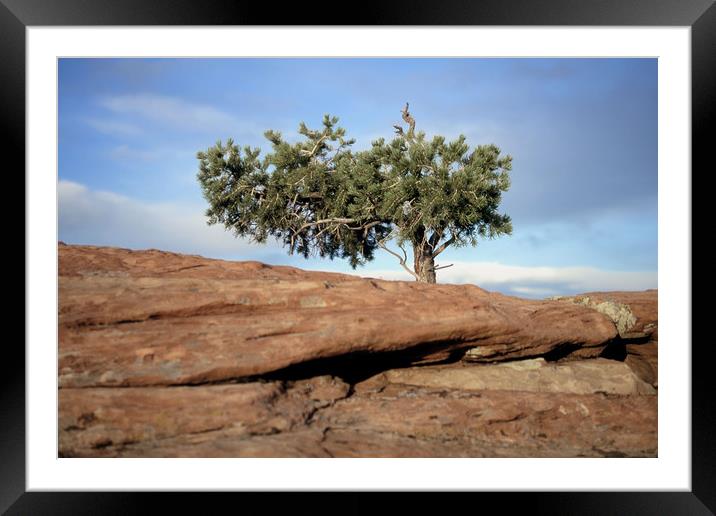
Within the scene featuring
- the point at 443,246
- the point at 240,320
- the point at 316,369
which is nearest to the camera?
the point at 240,320

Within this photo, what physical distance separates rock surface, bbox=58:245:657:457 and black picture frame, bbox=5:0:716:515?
77 centimetres

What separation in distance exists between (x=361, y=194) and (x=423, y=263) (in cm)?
400

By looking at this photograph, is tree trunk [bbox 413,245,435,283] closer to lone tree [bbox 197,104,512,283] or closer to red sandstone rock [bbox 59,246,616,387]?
lone tree [bbox 197,104,512,283]

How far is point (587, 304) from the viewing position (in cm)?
1232

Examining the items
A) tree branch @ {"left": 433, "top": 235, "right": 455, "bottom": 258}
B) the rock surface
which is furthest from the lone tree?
the rock surface

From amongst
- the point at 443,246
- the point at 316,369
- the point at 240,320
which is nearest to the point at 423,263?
the point at 443,246
